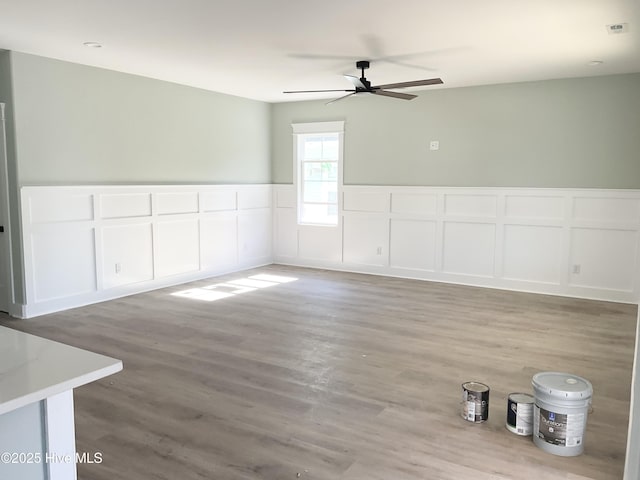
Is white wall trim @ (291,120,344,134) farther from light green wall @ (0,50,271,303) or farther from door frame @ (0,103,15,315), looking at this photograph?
door frame @ (0,103,15,315)

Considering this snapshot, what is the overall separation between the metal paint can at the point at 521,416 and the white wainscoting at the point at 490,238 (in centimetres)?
373

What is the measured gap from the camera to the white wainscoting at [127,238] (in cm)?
513

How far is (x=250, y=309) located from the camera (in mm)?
5449

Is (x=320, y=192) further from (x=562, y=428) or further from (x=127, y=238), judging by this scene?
(x=562, y=428)

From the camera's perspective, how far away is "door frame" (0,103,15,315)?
16.4ft

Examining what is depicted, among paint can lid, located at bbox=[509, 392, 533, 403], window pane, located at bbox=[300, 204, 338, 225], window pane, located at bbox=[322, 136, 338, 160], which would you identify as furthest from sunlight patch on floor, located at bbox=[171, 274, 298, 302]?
paint can lid, located at bbox=[509, 392, 533, 403]

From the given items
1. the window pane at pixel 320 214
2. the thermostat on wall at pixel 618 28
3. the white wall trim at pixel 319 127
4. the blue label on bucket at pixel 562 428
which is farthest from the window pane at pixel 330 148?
the blue label on bucket at pixel 562 428

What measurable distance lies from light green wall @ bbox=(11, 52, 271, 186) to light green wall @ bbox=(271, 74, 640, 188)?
1247mm

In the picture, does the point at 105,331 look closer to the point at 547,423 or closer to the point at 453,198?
the point at 547,423

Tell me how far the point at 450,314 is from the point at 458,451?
9.02ft

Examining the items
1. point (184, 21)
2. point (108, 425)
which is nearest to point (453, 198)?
point (184, 21)

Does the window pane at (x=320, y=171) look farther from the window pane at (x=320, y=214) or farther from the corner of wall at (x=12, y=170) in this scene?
the corner of wall at (x=12, y=170)

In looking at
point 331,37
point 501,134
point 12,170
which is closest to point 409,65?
point 331,37

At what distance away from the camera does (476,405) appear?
9.64 ft
